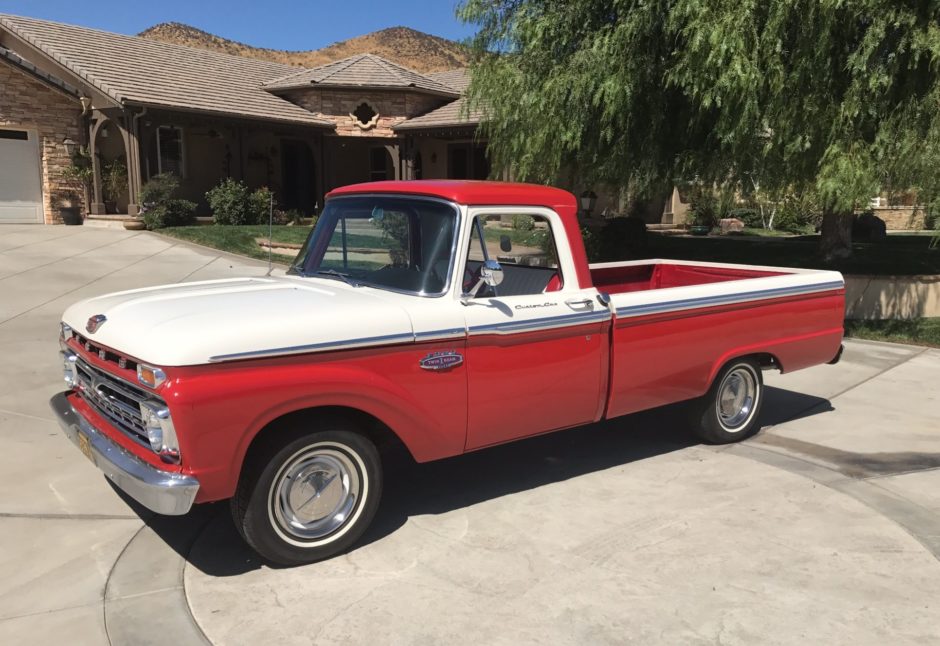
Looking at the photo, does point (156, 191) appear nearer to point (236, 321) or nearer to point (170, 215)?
point (170, 215)

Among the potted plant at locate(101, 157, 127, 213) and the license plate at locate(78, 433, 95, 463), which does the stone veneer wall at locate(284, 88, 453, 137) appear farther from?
the license plate at locate(78, 433, 95, 463)

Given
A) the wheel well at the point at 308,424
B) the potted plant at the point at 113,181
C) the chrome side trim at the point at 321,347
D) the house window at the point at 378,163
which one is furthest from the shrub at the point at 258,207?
the chrome side trim at the point at 321,347

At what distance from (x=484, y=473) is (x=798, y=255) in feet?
37.0

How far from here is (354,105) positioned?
25266 millimetres

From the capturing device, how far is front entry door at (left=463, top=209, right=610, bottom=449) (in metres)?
4.32

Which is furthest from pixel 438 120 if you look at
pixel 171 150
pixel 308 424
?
pixel 308 424

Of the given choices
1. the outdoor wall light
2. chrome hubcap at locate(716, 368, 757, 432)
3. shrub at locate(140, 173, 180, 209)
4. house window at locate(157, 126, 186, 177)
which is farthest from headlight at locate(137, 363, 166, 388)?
house window at locate(157, 126, 186, 177)

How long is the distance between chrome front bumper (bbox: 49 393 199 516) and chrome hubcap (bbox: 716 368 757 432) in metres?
4.14

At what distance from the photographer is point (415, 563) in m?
3.98

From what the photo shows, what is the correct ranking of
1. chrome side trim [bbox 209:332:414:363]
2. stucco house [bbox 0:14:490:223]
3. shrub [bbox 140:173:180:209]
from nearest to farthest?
chrome side trim [bbox 209:332:414:363], shrub [bbox 140:173:180:209], stucco house [bbox 0:14:490:223]

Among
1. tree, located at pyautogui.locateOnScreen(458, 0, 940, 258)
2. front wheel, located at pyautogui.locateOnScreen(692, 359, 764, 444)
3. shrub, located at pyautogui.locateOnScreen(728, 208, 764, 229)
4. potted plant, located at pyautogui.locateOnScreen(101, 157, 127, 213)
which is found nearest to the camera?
front wheel, located at pyautogui.locateOnScreen(692, 359, 764, 444)

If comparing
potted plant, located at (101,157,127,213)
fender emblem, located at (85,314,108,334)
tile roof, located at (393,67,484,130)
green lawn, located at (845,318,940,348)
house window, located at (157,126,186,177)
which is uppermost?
tile roof, located at (393,67,484,130)

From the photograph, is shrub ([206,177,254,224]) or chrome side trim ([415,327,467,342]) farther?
shrub ([206,177,254,224])

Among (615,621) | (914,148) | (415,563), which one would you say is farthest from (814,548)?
(914,148)
